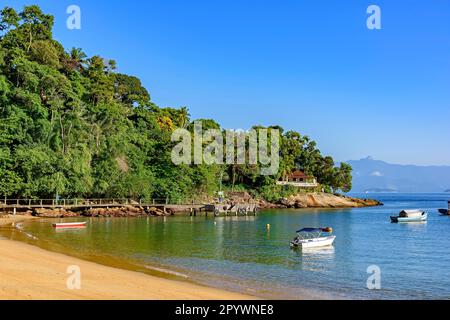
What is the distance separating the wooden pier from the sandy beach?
37675 millimetres

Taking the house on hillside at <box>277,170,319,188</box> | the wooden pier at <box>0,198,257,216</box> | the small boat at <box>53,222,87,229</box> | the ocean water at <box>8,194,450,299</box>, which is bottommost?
the ocean water at <box>8,194,450,299</box>

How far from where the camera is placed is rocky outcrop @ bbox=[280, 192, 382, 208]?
99875mm

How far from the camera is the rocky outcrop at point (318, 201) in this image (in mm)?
A: 99875

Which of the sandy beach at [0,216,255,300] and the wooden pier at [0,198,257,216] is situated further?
the wooden pier at [0,198,257,216]

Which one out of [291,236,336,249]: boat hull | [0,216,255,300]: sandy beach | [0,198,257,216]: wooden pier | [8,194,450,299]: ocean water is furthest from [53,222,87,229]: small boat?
[291,236,336,249]: boat hull

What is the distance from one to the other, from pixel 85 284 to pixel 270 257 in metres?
16.0

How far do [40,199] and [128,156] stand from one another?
18.2 metres

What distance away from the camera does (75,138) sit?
215ft

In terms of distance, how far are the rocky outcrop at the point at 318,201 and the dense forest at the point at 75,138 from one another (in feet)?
11.8

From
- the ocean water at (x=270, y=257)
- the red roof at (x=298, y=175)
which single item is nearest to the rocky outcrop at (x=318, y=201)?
the red roof at (x=298, y=175)

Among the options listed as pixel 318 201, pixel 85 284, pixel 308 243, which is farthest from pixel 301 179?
pixel 85 284

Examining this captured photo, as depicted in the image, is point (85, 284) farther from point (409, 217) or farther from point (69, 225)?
point (409, 217)

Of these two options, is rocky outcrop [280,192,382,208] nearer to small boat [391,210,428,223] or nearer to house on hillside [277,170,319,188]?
house on hillside [277,170,319,188]
